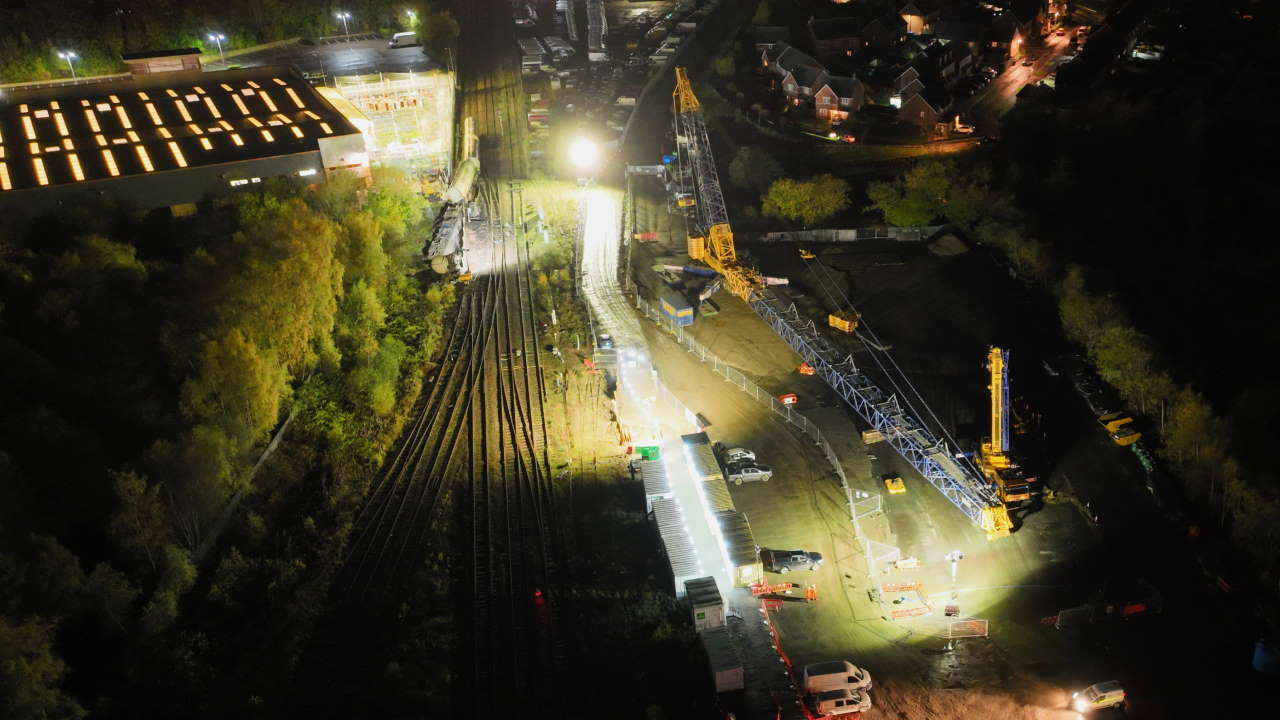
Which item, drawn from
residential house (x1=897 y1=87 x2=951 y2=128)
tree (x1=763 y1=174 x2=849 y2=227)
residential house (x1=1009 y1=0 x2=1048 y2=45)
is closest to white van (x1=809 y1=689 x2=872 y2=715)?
tree (x1=763 y1=174 x2=849 y2=227)

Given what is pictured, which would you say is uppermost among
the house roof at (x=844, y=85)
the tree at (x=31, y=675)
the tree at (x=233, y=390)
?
the house roof at (x=844, y=85)

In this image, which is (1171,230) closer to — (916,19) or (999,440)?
(999,440)

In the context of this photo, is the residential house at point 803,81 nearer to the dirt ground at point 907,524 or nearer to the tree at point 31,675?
the dirt ground at point 907,524

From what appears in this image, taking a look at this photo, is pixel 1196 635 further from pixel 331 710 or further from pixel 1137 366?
pixel 331 710

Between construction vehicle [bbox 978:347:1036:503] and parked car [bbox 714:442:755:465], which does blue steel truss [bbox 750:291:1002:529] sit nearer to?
construction vehicle [bbox 978:347:1036:503]

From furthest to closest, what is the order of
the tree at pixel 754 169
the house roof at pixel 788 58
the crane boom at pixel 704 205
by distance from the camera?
1. the house roof at pixel 788 58
2. the tree at pixel 754 169
3. the crane boom at pixel 704 205

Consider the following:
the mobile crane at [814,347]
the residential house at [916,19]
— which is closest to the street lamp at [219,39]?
the mobile crane at [814,347]
